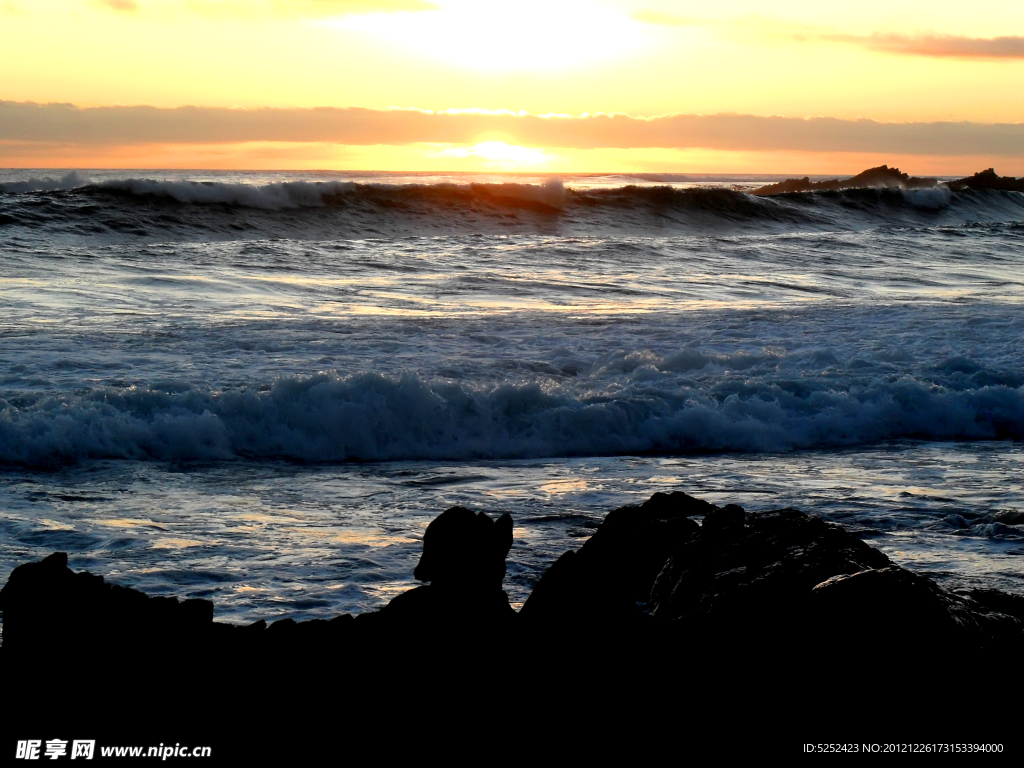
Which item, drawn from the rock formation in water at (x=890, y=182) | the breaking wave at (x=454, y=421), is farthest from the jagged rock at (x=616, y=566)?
the rock formation in water at (x=890, y=182)

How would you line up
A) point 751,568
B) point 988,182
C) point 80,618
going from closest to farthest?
1. point 80,618
2. point 751,568
3. point 988,182

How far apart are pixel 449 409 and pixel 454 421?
6.4 inches

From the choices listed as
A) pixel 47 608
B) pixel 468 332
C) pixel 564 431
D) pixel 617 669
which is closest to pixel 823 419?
pixel 564 431

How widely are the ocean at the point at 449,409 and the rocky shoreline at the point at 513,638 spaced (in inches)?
42.8

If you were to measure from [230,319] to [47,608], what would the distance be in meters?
9.47

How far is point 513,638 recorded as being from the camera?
351 centimetres

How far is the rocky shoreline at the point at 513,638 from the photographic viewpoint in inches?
127

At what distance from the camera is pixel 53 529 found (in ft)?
18.9

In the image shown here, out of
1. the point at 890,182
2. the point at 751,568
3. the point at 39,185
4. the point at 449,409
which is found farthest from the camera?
the point at 890,182

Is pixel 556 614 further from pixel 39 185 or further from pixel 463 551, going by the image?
pixel 39 185

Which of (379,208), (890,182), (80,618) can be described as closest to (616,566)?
(80,618)

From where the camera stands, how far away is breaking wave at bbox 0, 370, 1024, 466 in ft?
25.9

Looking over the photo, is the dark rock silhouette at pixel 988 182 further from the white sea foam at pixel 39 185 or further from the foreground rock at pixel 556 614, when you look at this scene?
the foreground rock at pixel 556 614

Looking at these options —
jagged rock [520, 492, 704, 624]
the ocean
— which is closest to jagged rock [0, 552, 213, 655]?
the ocean
